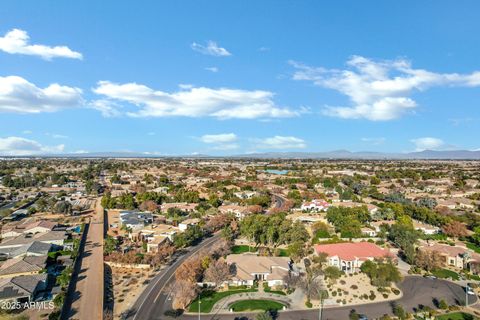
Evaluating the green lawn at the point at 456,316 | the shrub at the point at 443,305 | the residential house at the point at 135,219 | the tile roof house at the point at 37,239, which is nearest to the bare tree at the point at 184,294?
the green lawn at the point at 456,316

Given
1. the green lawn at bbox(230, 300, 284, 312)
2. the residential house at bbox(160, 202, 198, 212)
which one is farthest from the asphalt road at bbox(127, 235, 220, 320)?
the residential house at bbox(160, 202, 198, 212)

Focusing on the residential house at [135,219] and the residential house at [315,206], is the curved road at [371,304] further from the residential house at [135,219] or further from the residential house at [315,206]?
the residential house at [315,206]

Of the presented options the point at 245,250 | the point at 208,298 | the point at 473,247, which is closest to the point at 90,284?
the point at 208,298

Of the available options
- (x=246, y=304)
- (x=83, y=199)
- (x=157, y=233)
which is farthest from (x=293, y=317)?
(x=83, y=199)

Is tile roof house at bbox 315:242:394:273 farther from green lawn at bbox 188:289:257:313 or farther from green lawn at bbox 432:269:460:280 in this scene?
green lawn at bbox 188:289:257:313

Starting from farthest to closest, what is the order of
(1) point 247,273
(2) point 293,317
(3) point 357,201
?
1. (3) point 357,201
2. (1) point 247,273
3. (2) point 293,317

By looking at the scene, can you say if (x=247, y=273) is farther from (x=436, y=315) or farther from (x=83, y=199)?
(x=83, y=199)
